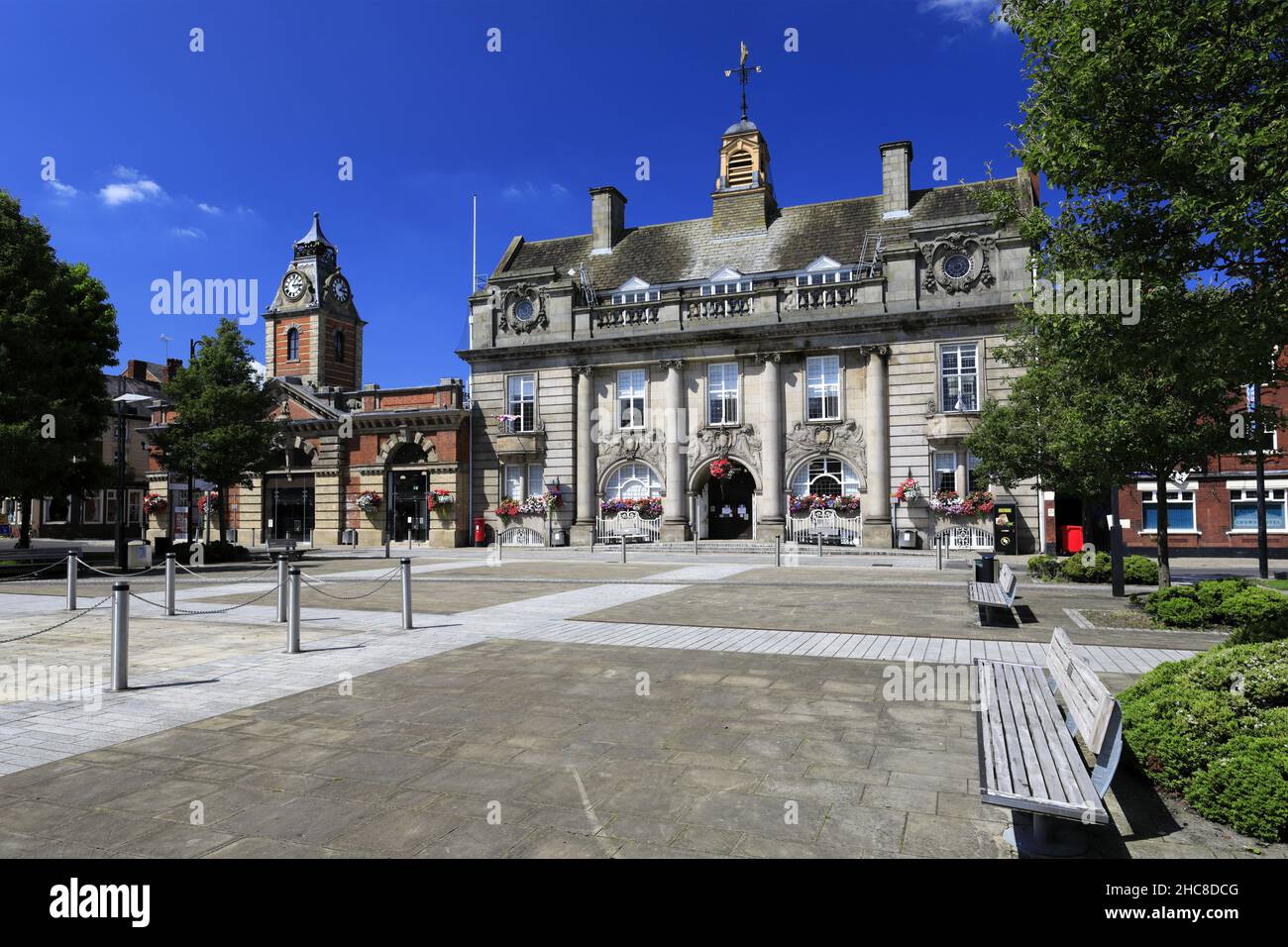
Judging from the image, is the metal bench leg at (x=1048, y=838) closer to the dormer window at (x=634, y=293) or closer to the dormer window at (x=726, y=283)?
the dormer window at (x=726, y=283)

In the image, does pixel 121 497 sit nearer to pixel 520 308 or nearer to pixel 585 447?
pixel 585 447

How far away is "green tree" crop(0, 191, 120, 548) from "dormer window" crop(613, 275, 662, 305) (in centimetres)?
2083

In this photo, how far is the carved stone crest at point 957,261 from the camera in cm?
3064

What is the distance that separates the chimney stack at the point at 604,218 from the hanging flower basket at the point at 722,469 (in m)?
13.8

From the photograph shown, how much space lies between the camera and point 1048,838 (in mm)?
3965

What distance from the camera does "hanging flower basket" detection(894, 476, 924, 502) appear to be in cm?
3072

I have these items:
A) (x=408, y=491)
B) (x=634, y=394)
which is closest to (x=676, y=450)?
(x=634, y=394)

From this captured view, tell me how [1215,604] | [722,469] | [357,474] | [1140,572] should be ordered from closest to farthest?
[1215,604], [1140,572], [722,469], [357,474]

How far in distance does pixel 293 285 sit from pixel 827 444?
135ft

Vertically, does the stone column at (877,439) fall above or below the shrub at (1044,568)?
above

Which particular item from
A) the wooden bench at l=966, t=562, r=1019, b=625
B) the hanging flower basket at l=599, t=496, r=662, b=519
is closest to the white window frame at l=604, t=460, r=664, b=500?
the hanging flower basket at l=599, t=496, r=662, b=519

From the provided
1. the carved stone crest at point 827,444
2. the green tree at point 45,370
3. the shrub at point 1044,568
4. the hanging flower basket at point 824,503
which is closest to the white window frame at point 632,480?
the carved stone crest at point 827,444
